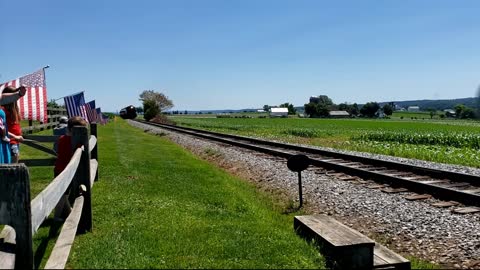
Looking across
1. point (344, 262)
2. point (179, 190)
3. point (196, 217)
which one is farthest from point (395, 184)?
point (344, 262)

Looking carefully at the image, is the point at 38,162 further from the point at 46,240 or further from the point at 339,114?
the point at 339,114

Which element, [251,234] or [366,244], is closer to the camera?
[366,244]

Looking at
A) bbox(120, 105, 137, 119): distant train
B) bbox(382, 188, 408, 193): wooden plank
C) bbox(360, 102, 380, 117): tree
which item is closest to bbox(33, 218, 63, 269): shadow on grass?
bbox(382, 188, 408, 193): wooden plank

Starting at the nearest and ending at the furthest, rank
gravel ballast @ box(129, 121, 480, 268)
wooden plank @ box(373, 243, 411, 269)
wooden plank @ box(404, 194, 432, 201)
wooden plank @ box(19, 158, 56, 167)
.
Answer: wooden plank @ box(373, 243, 411, 269) < gravel ballast @ box(129, 121, 480, 268) < wooden plank @ box(19, 158, 56, 167) < wooden plank @ box(404, 194, 432, 201)

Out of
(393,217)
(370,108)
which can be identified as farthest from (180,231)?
(370,108)

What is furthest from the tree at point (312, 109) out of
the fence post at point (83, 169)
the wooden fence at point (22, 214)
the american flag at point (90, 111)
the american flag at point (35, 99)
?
the wooden fence at point (22, 214)

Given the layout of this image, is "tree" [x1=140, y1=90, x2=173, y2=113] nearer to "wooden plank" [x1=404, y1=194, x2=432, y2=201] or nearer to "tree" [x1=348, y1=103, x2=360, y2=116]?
"tree" [x1=348, y1=103, x2=360, y2=116]

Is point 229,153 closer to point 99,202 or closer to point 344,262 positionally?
point 99,202

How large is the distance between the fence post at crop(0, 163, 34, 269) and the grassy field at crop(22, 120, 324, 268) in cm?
126

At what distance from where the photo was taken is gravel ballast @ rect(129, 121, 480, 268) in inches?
232

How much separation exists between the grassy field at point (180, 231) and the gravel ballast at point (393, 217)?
101 cm

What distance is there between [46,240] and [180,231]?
1542 mm

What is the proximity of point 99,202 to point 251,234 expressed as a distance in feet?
9.53

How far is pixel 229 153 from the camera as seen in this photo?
18.8 m
